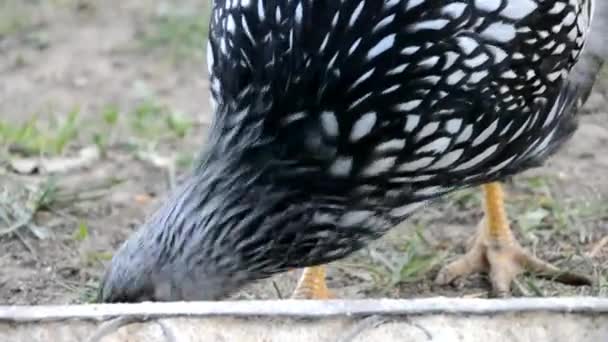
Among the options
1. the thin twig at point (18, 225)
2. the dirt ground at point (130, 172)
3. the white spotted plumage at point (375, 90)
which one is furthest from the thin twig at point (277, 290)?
the thin twig at point (18, 225)

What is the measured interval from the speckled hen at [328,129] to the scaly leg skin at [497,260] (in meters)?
0.57

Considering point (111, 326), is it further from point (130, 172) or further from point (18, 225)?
point (130, 172)

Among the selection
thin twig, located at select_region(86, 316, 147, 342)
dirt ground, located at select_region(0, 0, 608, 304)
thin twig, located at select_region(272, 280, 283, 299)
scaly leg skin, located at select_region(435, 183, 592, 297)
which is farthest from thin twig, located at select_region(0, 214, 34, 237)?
thin twig, located at select_region(86, 316, 147, 342)

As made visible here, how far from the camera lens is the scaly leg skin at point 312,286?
2922mm

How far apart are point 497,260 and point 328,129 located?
35.3 inches

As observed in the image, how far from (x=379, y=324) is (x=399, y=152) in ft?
1.53

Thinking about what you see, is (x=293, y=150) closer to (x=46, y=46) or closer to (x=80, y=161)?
(x=80, y=161)

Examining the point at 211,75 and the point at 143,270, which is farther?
the point at 211,75

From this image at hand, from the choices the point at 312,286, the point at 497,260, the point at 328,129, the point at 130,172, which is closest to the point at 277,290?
the point at 312,286

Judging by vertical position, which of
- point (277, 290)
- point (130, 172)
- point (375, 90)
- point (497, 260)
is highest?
point (130, 172)

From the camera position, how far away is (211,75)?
102 inches

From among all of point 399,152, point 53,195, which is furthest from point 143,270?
point 53,195

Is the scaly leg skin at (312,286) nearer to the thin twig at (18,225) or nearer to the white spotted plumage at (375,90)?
the white spotted plumage at (375,90)

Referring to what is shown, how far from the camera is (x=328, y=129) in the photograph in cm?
233
